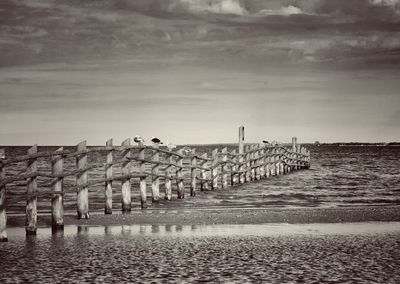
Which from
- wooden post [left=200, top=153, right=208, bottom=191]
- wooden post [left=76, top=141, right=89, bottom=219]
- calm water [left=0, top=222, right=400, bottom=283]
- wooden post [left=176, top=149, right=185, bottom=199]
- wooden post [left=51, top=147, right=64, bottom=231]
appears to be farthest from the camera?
wooden post [left=200, top=153, right=208, bottom=191]

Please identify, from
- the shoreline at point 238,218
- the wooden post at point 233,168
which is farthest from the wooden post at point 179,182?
the wooden post at point 233,168

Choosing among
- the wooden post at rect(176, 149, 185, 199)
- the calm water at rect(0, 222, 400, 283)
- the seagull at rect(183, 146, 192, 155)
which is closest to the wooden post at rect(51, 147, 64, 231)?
the calm water at rect(0, 222, 400, 283)

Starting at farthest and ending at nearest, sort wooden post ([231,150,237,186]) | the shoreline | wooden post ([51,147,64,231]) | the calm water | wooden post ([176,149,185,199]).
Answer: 1. wooden post ([231,150,237,186])
2. wooden post ([176,149,185,199])
3. the shoreline
4. wooden post ([51,147,64,231])
5. the calm water

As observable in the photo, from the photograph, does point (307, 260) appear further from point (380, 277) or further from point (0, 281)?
point (0, 281)

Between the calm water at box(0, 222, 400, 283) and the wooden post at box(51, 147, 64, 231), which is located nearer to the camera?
the calm water at box(0, 222, 400, 283)

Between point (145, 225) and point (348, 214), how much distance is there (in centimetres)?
426

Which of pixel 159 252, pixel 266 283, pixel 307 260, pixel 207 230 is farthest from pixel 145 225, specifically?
pixel 266 283

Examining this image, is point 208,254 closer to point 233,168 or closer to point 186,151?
point 186,151

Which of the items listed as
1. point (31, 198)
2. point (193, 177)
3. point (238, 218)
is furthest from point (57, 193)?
point (193, 177)

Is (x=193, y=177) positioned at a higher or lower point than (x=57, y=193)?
lower

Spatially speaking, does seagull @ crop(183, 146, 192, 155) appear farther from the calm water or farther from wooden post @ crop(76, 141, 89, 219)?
the calm water

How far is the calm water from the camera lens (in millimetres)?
7109

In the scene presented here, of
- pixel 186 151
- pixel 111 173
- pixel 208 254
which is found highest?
pixel 186 151

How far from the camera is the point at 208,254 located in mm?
8586
